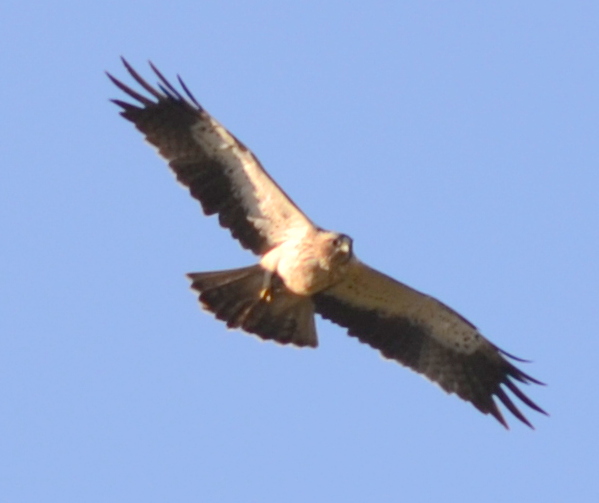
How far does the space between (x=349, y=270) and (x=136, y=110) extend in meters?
2.33

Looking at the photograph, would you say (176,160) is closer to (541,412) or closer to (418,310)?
(418,310)

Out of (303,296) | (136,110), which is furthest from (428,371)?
(136,110)

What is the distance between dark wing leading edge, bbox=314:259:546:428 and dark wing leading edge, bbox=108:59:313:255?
969mm

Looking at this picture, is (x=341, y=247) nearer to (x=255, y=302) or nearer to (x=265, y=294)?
(x=265, y=294)

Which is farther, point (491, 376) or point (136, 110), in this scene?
point (491, 376)

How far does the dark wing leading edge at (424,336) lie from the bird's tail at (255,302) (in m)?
0.41

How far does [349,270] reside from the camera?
14203 mm

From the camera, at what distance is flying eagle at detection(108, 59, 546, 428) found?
548 inches

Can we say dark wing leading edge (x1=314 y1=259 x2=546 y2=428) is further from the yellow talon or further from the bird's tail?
the yellow talon

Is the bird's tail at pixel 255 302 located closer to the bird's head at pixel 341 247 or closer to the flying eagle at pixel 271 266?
the flying eagle at pixel 271 266

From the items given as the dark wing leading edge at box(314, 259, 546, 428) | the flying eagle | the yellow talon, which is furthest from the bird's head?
the yellow talon

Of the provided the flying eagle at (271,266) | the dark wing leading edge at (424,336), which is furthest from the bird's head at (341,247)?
the dark wing leading edge at (424,336)

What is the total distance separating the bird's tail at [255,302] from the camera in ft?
46.5

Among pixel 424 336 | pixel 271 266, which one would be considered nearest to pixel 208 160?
pixel 271 266
